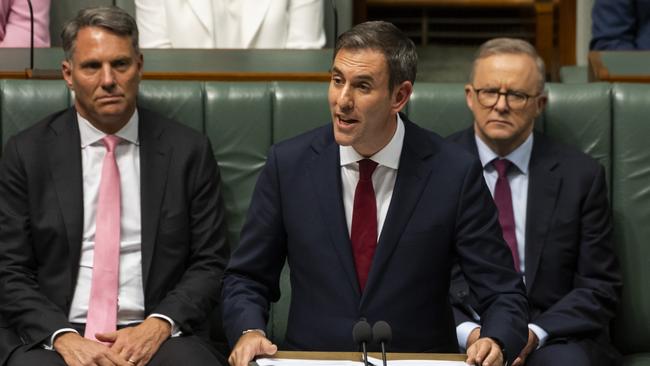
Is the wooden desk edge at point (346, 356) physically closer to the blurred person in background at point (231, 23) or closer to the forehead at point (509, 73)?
the forehead at point (509, 73)

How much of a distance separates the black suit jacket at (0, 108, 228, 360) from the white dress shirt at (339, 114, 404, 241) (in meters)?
0.46

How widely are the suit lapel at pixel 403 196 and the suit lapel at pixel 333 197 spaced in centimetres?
5

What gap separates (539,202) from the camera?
2.84 meters

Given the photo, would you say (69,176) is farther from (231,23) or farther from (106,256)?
(231,23)

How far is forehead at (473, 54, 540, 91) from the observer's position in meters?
2.87

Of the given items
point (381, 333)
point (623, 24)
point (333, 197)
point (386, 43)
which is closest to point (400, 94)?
point (386, 43)

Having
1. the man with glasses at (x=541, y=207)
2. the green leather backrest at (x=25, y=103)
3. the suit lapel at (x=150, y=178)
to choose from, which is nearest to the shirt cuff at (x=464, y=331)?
the man with glasses at (x=541, y=207)

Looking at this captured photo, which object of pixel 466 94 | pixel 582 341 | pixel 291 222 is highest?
pixel 466 94

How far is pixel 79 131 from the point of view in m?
2.83

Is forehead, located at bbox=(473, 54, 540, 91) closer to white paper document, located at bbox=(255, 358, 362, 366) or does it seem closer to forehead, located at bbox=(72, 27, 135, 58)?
forehead, located at bbox=(72, 27, 135, 58)

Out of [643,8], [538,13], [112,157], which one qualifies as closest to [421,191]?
[112,157]

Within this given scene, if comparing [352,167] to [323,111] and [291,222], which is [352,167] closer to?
[291,222]

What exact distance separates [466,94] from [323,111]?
34 centimetres

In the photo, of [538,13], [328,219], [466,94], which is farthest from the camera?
[538,13]
